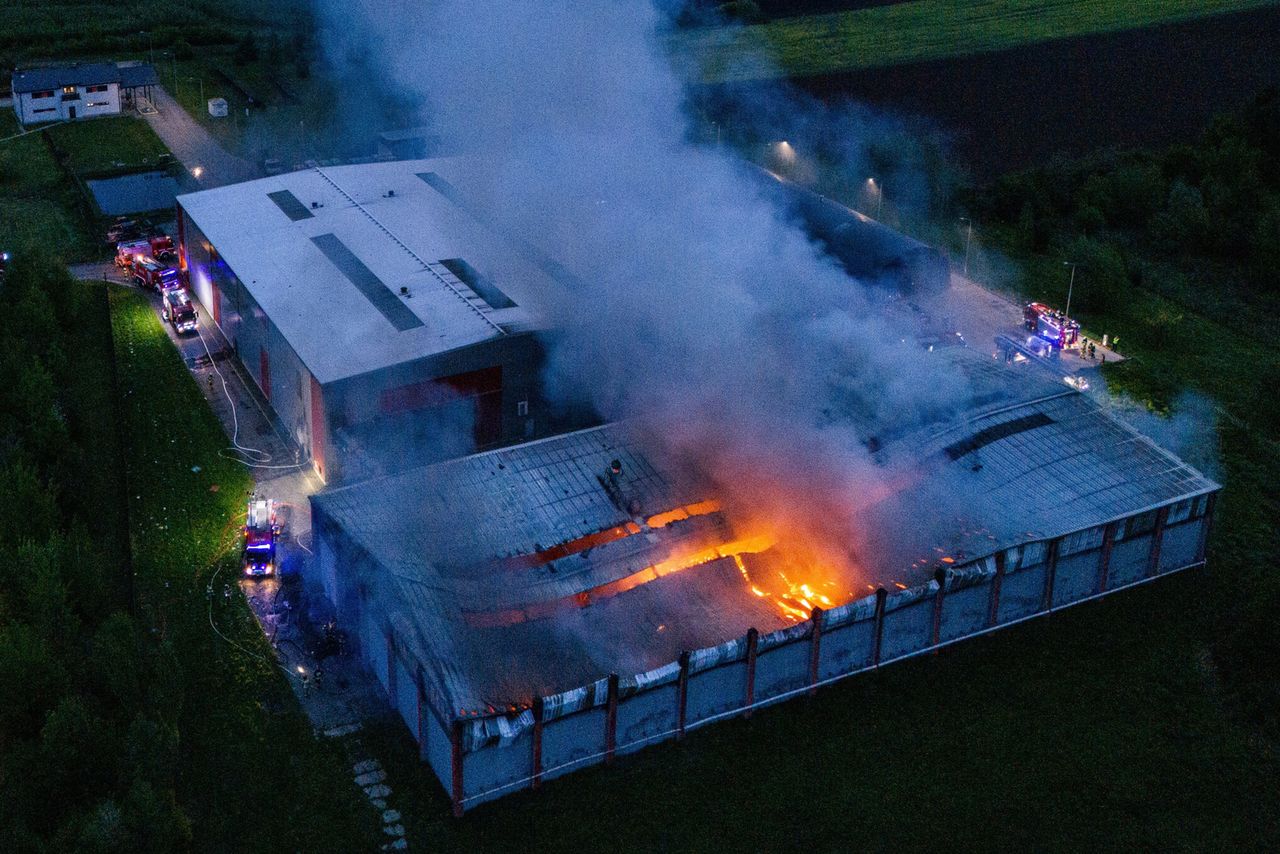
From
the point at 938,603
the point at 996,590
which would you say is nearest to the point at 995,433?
the point at 996,590

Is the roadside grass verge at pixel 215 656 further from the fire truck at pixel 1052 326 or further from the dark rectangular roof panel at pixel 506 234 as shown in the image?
the fire truck at pixel 1052 326

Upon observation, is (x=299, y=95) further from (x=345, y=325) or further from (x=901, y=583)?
(x=901, y=583)

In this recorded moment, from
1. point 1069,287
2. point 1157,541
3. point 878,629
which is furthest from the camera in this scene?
point 1069,287

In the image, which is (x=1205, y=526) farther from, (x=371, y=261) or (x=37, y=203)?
(x=37, y=203)

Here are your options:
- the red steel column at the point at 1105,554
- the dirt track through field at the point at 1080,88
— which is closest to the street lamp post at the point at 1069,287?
the dirt track through field at the point at 1080,88

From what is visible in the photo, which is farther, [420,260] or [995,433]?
[420,260]

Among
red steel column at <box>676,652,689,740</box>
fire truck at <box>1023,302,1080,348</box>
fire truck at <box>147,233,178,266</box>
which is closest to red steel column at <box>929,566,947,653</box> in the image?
red steel column at <box>676,652,689,740</box>
